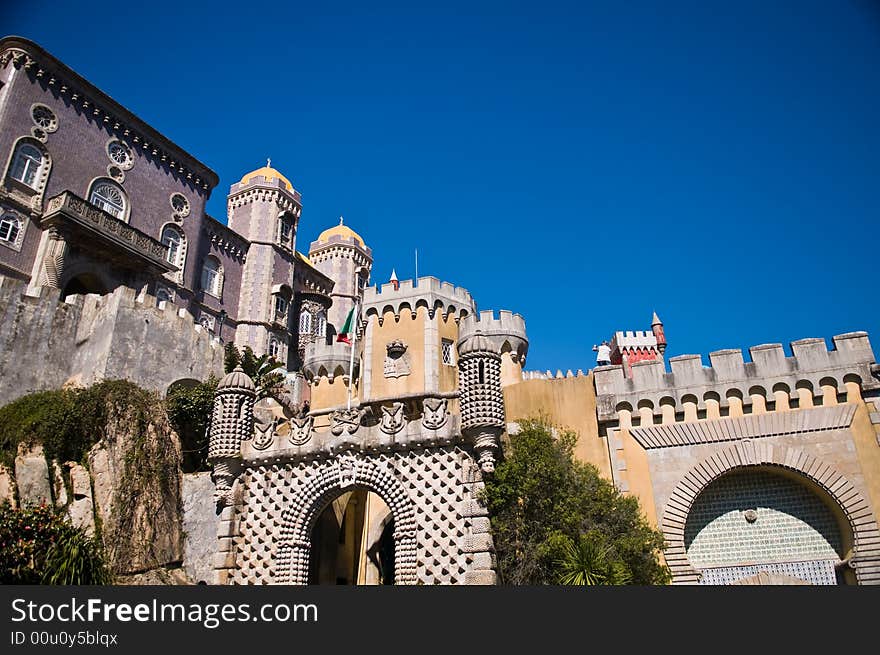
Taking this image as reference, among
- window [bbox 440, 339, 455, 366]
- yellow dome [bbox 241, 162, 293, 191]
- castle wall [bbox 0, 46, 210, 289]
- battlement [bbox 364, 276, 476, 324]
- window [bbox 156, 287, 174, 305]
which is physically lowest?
window [bbox 440, 339, 455, 366]

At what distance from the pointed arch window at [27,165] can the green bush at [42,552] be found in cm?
2136

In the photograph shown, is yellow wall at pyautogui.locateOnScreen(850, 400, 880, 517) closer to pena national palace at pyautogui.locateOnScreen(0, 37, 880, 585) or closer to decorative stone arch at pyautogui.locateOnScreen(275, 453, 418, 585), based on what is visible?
pena national palace at pyautogui.locateOnScreen(0, 37, 880, 585)

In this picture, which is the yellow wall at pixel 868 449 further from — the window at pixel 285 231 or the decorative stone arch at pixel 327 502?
the window at pixel 285 231

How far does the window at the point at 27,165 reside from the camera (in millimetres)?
29734

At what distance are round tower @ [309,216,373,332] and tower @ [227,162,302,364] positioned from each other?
722cm

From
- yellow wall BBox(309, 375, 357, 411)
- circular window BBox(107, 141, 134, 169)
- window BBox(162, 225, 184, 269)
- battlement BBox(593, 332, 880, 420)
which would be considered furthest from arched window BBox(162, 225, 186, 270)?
battlement BBox(593, 332, 880, 420)

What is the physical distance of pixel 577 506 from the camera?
16016 mm

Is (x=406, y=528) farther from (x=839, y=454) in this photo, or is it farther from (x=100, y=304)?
(x=100, y=304)

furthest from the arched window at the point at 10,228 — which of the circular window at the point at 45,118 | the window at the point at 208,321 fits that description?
the window at the point at 208,321

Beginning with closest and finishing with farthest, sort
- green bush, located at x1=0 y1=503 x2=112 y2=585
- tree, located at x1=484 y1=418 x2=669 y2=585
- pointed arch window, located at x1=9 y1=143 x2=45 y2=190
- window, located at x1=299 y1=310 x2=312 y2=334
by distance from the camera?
green bush, located at x1=0 y1=503 x2=112 y2=585 → tree, located at x1=484 y1=418 x2=669 y2=585 → pointed arch window, located at x1=9 y1=143 x2=45 y2=190 → window, located at x1=299 y1=310 x2=312 y2=334

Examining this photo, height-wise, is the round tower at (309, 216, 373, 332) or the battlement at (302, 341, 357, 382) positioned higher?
the round tower at (309, 216, 373, 332)

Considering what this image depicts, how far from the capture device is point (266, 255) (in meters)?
44.6

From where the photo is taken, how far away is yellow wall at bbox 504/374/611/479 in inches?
750

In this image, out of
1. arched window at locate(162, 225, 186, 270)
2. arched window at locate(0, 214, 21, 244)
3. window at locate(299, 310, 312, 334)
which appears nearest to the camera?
arched window at locate(0, 214, 21, 244)
